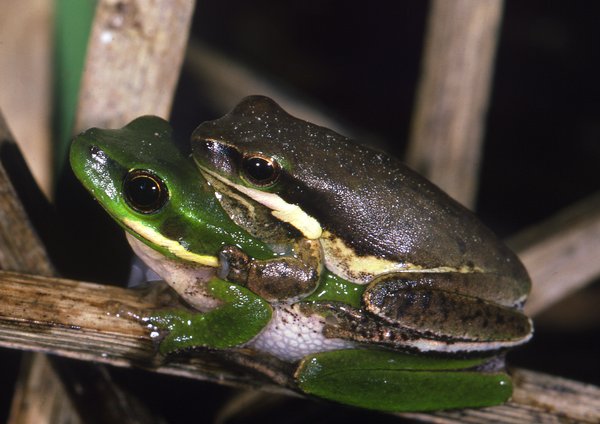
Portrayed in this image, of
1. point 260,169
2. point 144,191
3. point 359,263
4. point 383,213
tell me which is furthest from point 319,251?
point 144,191

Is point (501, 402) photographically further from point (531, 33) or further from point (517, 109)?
point (531, 33)

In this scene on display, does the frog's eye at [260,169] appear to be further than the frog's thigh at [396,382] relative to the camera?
No

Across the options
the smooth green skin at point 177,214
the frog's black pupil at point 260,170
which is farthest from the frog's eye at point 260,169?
the smooth green skin at point 177,214

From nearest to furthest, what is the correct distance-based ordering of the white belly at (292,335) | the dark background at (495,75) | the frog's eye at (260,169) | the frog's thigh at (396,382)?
1. the frog's eye at (260,169)
2. the frog's thigh at (396,382)
3. the white belly at (292,335)
4. the dark background at (495,75)

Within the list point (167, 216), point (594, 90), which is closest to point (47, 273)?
point (167, 216)

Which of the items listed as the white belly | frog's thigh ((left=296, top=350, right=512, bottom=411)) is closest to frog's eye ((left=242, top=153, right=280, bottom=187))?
the white belly

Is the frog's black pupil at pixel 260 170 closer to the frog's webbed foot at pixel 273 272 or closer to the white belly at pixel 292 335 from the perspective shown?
the frog's webbed foot at pixel 273 272

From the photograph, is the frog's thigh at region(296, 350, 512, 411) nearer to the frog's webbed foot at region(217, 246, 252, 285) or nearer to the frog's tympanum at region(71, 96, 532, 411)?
the frog's tympanum at region(71, 96, 532, 411)
